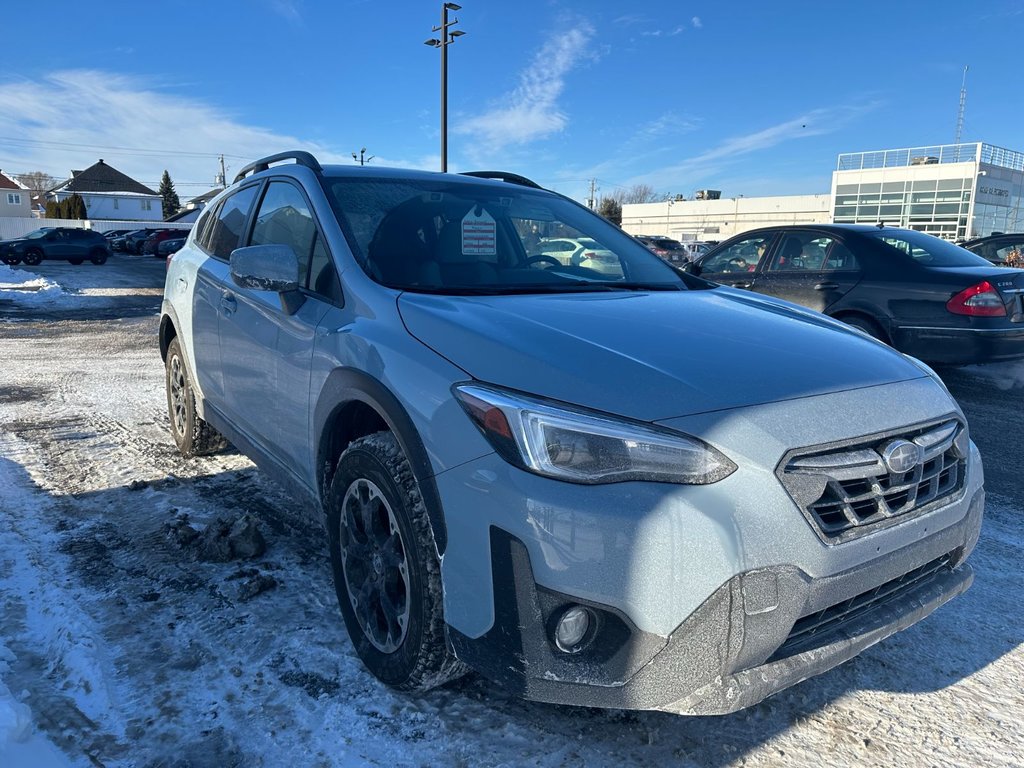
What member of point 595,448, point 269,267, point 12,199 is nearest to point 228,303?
Result: point 269,267

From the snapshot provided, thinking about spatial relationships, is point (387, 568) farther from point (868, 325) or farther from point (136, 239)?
point (136, 239)

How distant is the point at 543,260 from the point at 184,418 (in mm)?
2778

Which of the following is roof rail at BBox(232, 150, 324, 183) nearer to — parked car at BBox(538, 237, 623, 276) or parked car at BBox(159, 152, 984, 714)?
parked car at BBox(159, 152, 984, 714)

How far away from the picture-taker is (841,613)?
6.40ft

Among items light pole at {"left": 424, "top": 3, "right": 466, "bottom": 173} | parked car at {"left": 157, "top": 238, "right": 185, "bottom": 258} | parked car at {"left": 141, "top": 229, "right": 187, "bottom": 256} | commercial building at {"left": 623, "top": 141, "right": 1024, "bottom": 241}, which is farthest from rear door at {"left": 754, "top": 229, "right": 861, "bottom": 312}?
commercial building at {"left": 623, "top": 141, "right": 1024, "bottom": 241}

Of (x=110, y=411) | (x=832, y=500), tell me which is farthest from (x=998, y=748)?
(x=110, y=411)

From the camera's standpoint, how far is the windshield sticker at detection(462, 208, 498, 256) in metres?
3.10

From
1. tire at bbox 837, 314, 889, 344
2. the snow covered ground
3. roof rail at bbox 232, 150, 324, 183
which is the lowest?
the snow covered ground

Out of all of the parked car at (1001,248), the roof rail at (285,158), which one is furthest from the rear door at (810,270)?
the parked car at (1001,248)

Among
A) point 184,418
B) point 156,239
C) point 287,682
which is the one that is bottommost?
point 287,682

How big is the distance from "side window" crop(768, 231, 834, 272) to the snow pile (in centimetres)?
1424

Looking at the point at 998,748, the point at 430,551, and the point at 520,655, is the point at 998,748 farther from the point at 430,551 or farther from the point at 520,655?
the point at 430,551

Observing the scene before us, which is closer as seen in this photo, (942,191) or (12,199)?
(942,191)

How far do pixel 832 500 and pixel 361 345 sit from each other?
1495mm
